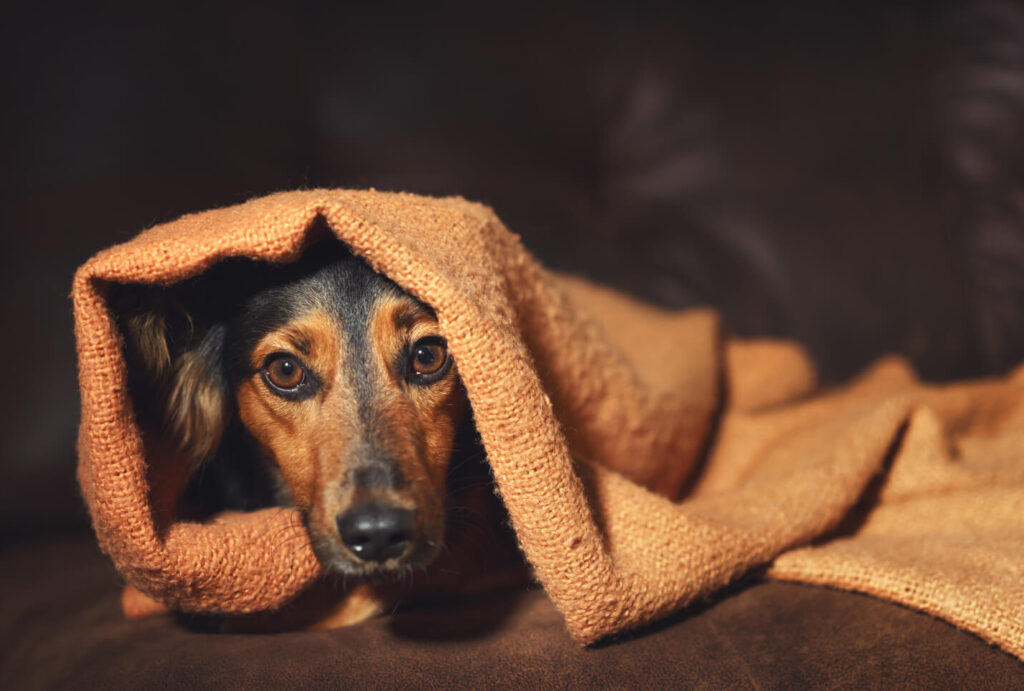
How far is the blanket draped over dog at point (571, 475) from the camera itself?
33.8 inches

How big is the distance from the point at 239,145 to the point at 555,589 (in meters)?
1.23

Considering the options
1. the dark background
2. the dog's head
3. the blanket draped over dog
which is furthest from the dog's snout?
the dark background

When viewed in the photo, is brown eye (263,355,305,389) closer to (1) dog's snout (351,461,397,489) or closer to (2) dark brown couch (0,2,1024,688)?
(1) dog's snout (351,461,397,489)

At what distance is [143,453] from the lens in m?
0.92

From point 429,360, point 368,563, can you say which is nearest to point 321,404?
point 429,360

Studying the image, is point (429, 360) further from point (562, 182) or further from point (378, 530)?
point (562, 182)

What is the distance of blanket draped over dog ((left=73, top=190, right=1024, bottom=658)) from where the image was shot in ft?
2.82

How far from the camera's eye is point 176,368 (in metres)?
1.15

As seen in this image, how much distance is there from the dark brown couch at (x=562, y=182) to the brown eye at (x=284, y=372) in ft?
1.15

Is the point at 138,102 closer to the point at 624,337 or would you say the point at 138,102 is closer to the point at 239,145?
the point at 239,145

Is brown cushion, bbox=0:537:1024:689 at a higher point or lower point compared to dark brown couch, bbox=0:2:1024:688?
lower

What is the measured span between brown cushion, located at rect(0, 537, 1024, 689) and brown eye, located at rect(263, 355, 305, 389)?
368 mm

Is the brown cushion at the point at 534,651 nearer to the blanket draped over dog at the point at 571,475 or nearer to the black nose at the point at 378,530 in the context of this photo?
the blanket draped over dog at the point at 571,475

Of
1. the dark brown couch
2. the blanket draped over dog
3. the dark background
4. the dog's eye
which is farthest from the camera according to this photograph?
the dark background
